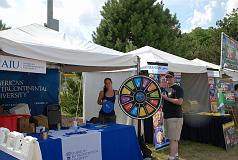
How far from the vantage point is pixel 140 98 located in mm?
4797

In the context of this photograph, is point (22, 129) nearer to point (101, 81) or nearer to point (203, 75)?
point (101, 81)

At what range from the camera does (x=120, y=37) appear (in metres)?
13.8

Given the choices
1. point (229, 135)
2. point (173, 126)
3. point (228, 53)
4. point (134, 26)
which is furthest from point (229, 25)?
point (173, 126)

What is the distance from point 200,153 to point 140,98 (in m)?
2.29

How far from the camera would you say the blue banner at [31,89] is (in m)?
5.41

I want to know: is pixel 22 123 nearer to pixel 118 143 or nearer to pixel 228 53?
pixel 118 143

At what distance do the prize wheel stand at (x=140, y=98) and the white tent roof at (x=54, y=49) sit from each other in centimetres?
40

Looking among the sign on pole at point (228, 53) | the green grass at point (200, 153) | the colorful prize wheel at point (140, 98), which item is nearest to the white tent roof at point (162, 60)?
the sign on pole at point (228, 53)

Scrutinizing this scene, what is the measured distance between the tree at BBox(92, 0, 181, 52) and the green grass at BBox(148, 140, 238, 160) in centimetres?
713

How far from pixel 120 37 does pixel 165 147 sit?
8.12 meters

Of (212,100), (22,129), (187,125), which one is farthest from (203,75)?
(22,129)

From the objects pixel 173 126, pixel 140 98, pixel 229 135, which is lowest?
pixel 229 135

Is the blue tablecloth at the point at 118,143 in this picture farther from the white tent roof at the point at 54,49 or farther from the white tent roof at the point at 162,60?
the white tent roof at the point at 162,60

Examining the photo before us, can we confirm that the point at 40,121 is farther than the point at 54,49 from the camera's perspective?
Yes
